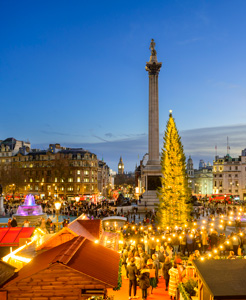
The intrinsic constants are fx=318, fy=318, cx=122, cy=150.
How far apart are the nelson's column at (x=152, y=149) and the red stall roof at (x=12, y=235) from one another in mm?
30414

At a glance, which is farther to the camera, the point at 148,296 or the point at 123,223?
the point at 123,223

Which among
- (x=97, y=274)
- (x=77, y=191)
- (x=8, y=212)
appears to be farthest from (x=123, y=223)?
(x=77, y=191)

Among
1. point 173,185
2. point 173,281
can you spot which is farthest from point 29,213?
point 173,281

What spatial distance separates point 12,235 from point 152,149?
3527 cm

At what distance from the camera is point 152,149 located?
49.0m

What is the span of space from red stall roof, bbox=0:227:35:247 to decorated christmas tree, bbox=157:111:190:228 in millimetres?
14886

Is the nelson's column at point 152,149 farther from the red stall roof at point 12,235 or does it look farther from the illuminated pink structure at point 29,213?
the red stall roof at point 12,235

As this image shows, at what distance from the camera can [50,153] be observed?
321ft

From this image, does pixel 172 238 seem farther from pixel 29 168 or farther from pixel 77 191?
pixel 29 168

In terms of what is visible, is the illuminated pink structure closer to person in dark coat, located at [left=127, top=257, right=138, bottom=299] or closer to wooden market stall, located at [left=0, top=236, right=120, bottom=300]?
person in dark coat, located at [left=127, top=257, right=138, bottom=299]

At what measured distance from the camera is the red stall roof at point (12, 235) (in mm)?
14867

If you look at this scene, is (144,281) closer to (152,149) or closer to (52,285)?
(52,285)

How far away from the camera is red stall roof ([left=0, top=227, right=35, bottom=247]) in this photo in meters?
14.9

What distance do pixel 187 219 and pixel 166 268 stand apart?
53.4ft
